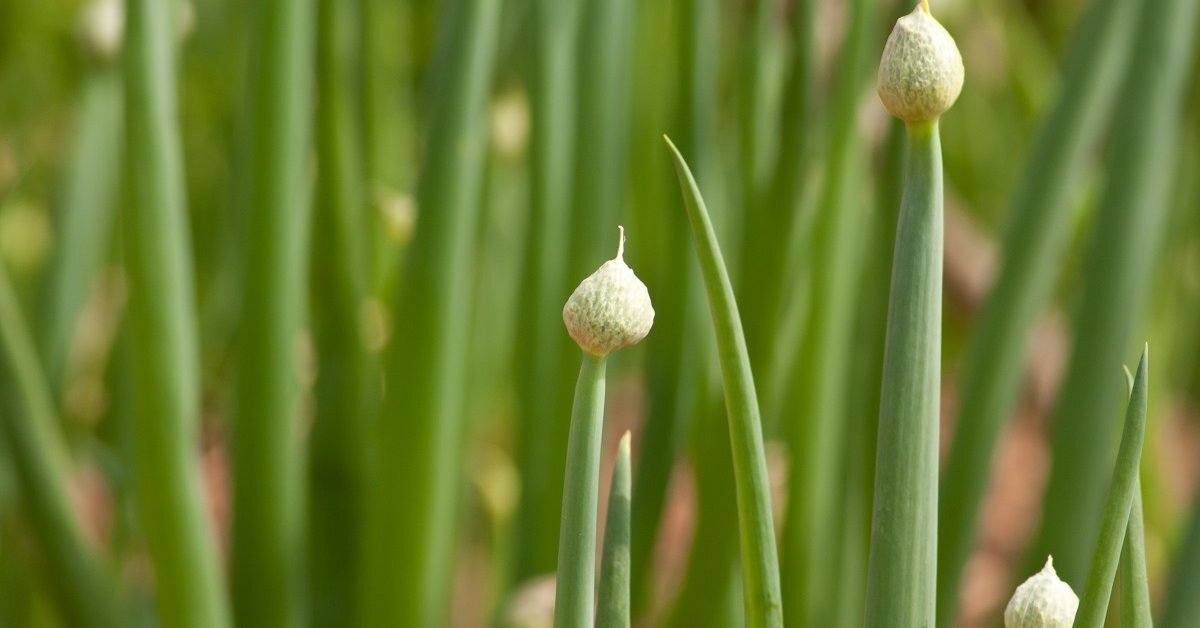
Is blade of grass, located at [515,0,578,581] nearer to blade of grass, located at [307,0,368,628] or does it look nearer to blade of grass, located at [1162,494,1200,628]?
blade of grass, located at [307,0,368,628]

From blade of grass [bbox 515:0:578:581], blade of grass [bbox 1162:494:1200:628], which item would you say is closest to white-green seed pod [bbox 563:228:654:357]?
blade of grass [bbox 1162:494:1200:628]

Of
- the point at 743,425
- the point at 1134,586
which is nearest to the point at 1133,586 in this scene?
the point at 1134,586

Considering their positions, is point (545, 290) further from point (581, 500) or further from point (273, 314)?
point (581, 500)

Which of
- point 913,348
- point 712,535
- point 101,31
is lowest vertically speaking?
point 712,535

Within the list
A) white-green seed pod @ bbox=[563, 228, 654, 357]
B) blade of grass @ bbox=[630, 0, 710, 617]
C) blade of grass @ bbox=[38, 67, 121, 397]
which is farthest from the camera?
blade of grass @ bbox=[38, 67, 121, 397]

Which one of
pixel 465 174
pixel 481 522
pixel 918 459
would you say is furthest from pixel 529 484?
pixel 481 522

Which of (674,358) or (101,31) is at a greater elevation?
(101,31)
